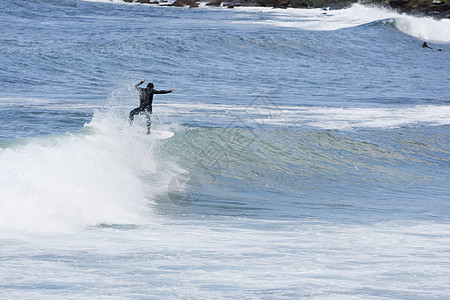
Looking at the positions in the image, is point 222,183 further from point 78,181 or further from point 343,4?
point 343,4

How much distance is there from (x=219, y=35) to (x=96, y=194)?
1274 inches

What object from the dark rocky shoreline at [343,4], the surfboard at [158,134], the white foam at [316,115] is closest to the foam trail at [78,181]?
the surfboard at [158,134]

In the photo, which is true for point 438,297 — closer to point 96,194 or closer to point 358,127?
point 96,194

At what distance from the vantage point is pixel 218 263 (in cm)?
775

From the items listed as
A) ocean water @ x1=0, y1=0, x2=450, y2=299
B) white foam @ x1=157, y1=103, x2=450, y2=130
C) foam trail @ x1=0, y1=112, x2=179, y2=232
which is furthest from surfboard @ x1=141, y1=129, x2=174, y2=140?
white foam @ x1=157, y1=103, x2=450, y2=130

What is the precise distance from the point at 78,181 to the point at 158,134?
15.0ft

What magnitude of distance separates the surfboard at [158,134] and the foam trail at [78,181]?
29 cm

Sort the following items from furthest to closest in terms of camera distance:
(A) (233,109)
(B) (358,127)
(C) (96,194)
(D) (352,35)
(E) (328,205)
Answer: (D) (352,35) → (A) (233,109) → (B) (358,127) → (E) (328,205) → (C) (96,194)

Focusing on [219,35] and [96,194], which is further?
[219,35]

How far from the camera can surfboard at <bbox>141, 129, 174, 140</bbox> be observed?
1509cm

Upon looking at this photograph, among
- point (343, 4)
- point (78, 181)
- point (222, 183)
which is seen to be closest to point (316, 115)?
point (222, 183)

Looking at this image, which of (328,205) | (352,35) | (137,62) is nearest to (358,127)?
(328,205)

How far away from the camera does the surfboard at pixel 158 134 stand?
15.1 metres

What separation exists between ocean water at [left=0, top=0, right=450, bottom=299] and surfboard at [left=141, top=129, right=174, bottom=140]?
4.9 inches
